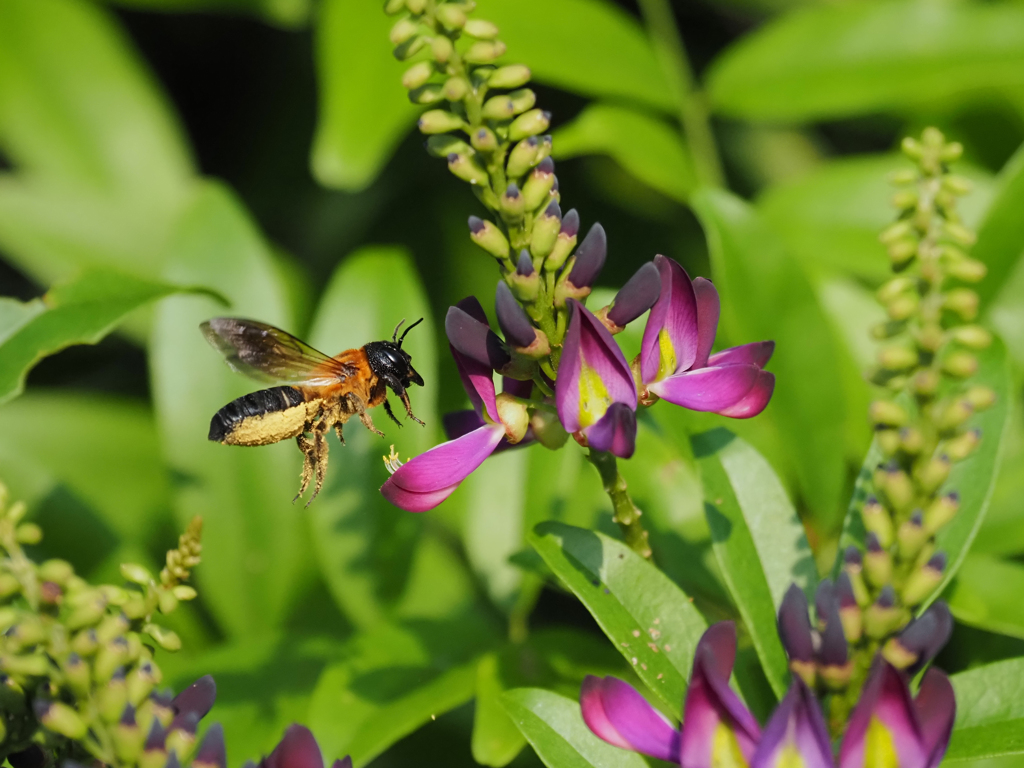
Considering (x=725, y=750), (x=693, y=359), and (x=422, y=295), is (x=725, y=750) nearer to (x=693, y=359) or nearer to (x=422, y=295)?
(x=693, y=359)

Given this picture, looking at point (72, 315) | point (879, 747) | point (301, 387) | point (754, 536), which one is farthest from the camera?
point (301, 387)

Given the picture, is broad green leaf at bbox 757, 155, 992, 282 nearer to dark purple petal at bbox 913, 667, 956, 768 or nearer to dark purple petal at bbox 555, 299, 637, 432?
dark purple petal at bbox 555, 299, 637, 432

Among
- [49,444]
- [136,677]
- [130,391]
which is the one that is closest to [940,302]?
[136,677]

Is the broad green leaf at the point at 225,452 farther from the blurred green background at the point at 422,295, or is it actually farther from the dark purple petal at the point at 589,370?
the dark purple petal at the point at 589,370

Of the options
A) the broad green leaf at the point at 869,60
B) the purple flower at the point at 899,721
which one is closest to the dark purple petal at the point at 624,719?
the purple flower at the point at 899,721

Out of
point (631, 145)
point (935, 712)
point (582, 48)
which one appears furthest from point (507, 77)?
point (582, 48)

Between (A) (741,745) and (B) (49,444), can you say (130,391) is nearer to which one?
(B) (49,444)
